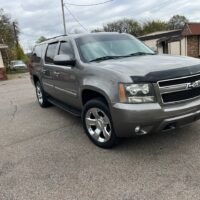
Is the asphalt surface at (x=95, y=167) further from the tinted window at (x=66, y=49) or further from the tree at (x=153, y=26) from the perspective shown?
the tree at (x=153, y=26)

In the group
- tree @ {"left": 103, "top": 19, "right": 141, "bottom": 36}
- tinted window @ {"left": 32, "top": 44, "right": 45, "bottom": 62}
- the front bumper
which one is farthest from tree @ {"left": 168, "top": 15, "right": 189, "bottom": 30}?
the front bumper

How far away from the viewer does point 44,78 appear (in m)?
6.09

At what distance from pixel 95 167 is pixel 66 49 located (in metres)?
2.46

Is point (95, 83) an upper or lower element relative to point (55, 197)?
upper

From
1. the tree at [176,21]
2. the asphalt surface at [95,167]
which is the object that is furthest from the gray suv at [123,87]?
the tree at [176,21]

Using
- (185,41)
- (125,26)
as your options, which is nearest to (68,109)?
(185,41)

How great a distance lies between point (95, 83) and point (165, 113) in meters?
1.13

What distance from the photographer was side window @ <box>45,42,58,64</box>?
5472 mm

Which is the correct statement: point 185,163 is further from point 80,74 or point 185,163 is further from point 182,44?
point 182,44

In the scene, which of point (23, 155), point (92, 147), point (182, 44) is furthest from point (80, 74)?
point (182, 44)

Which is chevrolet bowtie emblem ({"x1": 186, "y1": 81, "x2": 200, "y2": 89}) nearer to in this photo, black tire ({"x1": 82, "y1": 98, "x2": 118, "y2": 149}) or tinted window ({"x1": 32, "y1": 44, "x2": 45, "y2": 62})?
black tire ({"x1": 82, "y1": 98, "x2": 118, "y2": 149})

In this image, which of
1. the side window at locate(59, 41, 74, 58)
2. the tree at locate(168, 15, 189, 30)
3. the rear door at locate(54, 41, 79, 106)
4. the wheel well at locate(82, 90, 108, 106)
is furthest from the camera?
the tree at locate(168, 15, 189, 30)

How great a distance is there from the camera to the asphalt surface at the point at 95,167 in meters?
2.79

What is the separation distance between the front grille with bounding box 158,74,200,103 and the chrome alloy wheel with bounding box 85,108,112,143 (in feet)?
3.09
